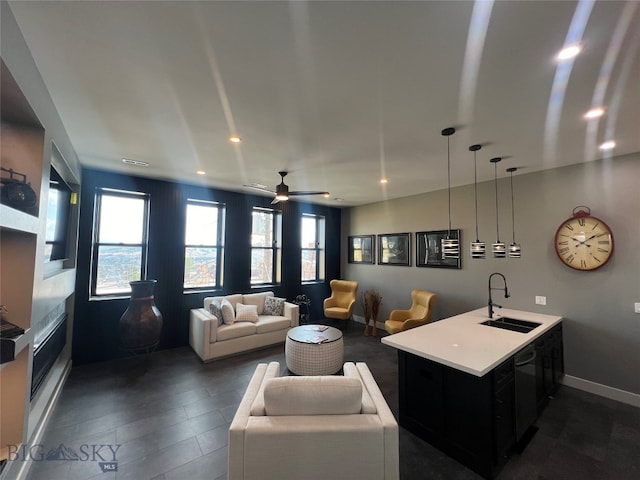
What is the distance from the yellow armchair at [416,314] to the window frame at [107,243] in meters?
4.30

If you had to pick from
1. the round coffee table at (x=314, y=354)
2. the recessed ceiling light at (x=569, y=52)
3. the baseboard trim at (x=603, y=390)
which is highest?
the recessed ceiling light at (x=569, y=52)

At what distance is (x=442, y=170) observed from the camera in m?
3.76

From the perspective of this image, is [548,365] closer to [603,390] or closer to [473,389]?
[603,390]

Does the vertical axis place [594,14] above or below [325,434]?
above

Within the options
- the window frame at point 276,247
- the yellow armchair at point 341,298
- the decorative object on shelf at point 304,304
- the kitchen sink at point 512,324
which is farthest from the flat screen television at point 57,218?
the kitchen sink at point 512,324

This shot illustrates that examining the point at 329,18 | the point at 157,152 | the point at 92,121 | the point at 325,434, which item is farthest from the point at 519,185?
the point at 92,121

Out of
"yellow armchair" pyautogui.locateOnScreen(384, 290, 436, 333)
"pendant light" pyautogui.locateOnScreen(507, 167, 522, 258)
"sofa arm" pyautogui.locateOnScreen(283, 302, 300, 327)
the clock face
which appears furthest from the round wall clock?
"sofa arm" pyautogui.locateOnScreen(283, 302, 300, 327)

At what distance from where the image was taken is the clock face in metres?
3.14

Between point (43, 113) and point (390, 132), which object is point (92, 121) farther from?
point (390, 132)

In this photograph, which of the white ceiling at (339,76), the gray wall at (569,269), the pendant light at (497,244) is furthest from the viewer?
the gray wall at (569,269)

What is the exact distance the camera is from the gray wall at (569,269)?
9.86ft

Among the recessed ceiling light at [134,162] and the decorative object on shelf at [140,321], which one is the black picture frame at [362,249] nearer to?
the decorative object on shelf at [140,321]

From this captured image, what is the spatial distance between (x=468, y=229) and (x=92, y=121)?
5.18 meters

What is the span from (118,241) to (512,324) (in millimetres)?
5737
